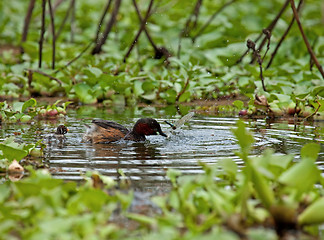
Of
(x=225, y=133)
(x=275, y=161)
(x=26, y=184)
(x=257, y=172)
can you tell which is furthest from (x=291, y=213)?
(x=225, y=133)

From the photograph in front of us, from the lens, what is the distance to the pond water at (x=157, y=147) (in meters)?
4.21

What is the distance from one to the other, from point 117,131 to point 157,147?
66cm

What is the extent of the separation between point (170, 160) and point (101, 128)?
1478 mm


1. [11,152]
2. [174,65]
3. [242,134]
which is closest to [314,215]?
[242,134]

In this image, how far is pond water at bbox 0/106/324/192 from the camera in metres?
4.21

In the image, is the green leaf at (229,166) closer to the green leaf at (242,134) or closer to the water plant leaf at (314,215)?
the green leaf at (242,134)

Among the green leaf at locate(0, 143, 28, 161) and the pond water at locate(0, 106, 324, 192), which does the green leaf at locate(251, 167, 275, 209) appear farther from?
the green leaf at locate(0, 143, 28, 161)

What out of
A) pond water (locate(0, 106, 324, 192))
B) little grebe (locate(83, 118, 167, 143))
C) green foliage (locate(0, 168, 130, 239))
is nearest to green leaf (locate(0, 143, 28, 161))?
pond water (locate(0, 106, 324, 192))

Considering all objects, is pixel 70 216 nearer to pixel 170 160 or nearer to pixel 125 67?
pixel 170 160

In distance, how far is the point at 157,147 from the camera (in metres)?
5.52

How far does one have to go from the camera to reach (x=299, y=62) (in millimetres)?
10602

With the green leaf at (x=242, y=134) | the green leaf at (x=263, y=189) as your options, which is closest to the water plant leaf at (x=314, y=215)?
the green leaf at (x=263, y=189)

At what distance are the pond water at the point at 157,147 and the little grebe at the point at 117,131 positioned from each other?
0.10m

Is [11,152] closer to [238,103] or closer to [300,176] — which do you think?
[300,176]
